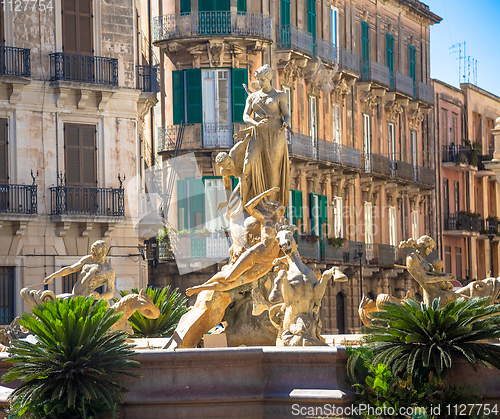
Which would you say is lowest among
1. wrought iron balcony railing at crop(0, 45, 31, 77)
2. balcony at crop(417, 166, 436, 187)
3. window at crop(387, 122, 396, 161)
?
balcony at crop(417, 166, 436, 187)

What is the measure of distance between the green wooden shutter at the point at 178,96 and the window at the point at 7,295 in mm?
9070

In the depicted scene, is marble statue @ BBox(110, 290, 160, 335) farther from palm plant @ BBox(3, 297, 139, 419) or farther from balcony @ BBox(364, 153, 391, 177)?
balcony @ BBox(364, 153, 391, 177)

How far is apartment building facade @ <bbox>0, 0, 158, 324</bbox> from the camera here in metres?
28.1

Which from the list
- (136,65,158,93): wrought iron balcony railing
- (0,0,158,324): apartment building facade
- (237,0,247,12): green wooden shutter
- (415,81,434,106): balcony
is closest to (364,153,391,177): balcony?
(415,81,434,106): balcony

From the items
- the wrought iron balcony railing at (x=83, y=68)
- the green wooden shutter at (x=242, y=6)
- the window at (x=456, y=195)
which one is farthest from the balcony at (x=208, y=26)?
the window at (x=456, y=195)

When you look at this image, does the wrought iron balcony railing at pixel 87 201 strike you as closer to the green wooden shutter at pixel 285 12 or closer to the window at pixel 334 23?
the green wooden shutter at pixel 285 12

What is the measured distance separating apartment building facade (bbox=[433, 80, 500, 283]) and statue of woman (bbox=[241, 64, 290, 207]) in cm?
3698

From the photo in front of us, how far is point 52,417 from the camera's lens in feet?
34.3

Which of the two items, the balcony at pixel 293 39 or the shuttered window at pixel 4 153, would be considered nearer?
the shuttered window at pixel 4 153

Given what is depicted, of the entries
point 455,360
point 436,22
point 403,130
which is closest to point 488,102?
point 436,22

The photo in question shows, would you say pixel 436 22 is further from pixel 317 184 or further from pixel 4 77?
pixel 4 77

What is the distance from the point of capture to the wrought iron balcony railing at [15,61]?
28.2 meters

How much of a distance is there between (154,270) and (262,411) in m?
23.2

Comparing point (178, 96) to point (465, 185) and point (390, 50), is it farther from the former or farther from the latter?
point (465, 185)
